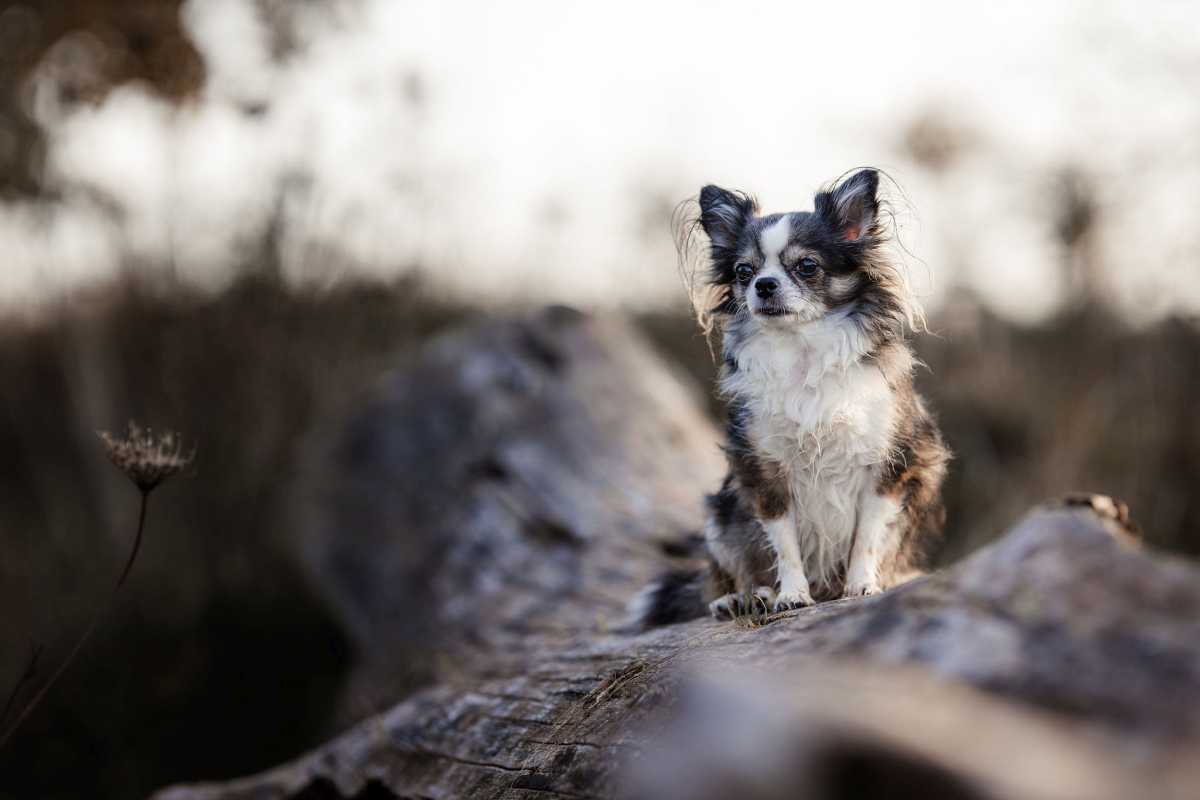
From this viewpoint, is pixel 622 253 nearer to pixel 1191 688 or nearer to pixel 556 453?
pixel 556 453

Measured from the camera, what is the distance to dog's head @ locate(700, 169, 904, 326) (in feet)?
11.6

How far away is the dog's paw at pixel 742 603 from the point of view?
3165mm

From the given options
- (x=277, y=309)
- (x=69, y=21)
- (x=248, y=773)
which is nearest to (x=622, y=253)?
(x=277, y=309)

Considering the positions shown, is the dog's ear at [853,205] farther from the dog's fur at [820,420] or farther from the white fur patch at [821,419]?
the white fur patch at [821,419]

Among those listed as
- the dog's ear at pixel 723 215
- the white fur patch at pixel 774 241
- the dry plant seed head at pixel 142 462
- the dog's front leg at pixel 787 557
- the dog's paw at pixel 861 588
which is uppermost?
the dog's ear at pixel 723 215

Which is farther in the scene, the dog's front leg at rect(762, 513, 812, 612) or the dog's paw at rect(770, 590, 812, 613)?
the dog's front leg at rect(762, 513, 812, 612)

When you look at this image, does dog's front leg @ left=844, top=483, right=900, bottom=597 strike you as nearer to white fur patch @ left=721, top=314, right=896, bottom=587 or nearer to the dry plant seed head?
white fur patch @ left=721, top=314, right=896, bottom=587

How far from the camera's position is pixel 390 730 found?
3680mm

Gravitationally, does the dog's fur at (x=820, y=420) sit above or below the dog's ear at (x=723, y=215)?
below

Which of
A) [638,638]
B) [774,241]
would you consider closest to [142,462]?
[638,638]

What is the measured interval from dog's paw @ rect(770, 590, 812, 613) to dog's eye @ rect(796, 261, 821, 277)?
43.4 inches

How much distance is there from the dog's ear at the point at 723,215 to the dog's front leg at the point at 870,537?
1.11m

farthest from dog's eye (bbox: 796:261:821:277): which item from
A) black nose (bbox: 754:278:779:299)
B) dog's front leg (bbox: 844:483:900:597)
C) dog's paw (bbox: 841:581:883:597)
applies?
dog's paw (bbox: 841:581:883:597)

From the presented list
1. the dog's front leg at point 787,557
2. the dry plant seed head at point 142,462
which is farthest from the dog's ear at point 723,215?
the dry plant seed head at point 142,462
